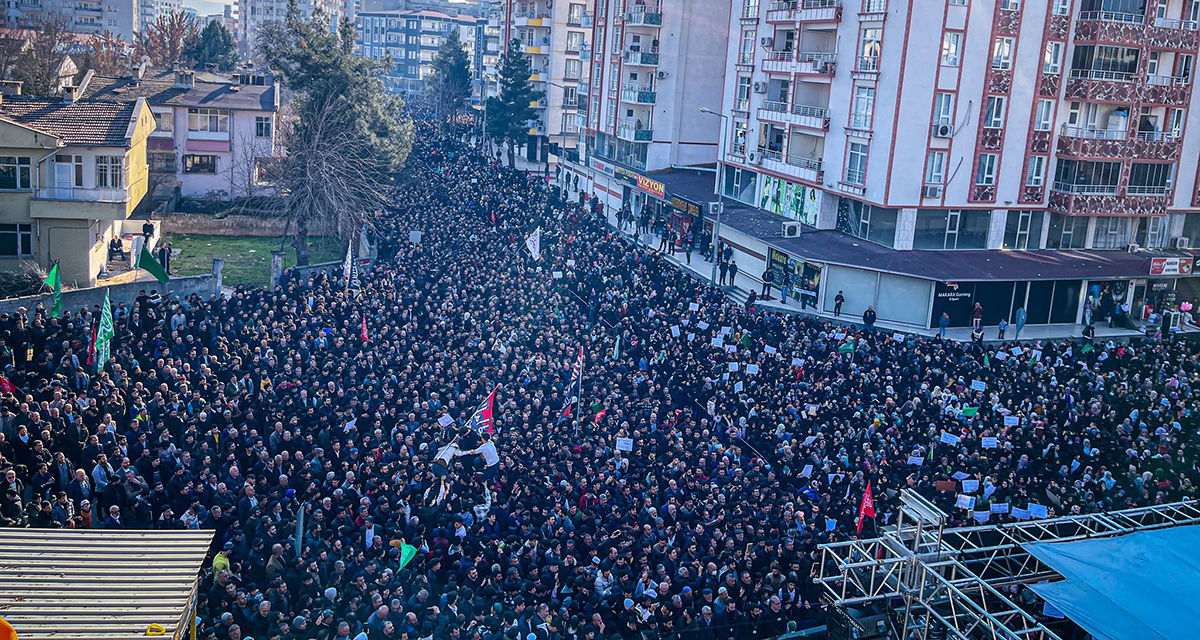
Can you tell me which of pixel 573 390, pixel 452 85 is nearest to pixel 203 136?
pixel 573 390

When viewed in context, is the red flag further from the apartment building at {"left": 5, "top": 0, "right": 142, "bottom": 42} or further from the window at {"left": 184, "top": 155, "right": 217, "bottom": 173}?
the apartment building at {"left": 5, "top": 0, "right": 142, "bottom": 42}

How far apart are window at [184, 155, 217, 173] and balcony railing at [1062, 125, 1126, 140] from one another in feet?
108

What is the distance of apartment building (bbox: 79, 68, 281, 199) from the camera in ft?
139

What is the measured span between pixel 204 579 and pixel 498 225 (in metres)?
28.0

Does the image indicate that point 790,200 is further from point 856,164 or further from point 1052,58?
point 1052,58

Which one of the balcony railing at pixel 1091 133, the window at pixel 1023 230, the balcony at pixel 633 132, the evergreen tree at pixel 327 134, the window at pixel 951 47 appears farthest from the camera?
the balcony at pixel 633 132

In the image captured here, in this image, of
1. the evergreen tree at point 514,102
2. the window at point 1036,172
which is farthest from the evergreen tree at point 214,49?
Result: the window at point 1036,172

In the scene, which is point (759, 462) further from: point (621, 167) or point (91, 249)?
point (621, 167)

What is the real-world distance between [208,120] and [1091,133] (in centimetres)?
3378

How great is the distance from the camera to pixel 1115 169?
115ft

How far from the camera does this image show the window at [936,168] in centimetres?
3391

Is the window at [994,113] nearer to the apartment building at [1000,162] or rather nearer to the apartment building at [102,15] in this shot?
the apartment building at [1000,162]

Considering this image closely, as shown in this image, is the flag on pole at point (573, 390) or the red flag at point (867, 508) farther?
the flag on pole at point (573, 390)

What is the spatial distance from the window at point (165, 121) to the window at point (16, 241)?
46.8 ft
